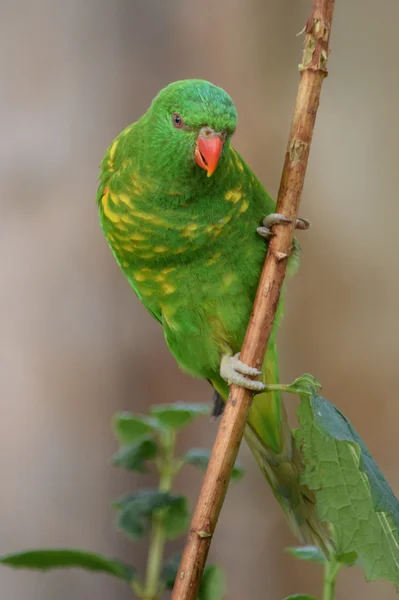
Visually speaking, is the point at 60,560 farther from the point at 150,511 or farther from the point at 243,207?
the point at 243,207

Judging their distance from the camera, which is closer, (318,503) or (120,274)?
(318,503)

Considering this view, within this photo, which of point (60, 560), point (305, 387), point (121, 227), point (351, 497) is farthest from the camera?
point (121, 227)

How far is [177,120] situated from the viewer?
1292 mm

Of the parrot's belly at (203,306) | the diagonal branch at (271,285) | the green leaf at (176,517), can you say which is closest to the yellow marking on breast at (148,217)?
the parrot's belly at (203,306)

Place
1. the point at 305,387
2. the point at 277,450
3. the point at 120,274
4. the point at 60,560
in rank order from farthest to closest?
1. the point at 120,274
2. the point at 277,450
3. the point at 60,560
4. the point at 305,387

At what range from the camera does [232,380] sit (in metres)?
1.18

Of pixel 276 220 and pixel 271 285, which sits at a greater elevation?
pixel 276 220

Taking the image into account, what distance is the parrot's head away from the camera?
4.01 feet

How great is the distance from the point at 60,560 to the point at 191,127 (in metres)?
0.80

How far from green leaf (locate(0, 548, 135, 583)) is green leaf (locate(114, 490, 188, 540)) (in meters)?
0.10

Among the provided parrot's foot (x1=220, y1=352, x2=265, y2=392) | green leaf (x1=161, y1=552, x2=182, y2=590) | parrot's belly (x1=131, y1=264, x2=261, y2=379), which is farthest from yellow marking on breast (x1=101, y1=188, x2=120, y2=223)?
green leaf (x1=161, y1=552, x2=182, y2=590)

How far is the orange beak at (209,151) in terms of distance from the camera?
3.97 ft

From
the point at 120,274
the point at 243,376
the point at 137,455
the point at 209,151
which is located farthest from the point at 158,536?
the point at 120,274

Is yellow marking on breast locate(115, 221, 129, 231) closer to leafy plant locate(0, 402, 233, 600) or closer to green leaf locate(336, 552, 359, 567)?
leafy plant locate(0, 402, 233, 600)
